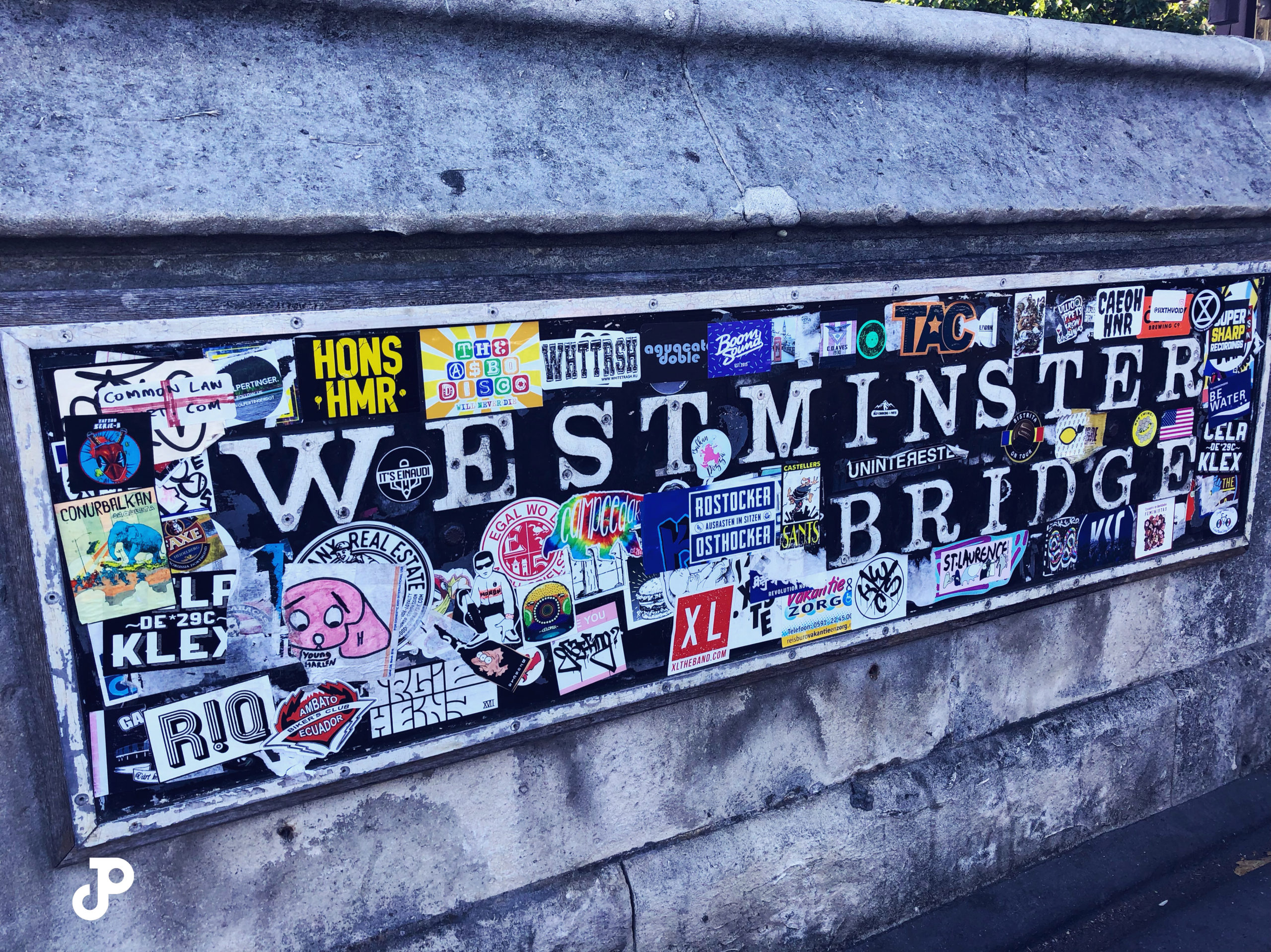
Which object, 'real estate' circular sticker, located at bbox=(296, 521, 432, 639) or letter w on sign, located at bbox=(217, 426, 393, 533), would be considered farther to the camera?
'real estate' circular sticker, located at bbox=(296, 521, 432, 639)

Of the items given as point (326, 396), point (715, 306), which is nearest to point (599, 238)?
point (715, 306)

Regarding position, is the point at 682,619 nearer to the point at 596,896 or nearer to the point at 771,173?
the point at 596,896

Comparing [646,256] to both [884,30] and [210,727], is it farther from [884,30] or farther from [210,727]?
[210,727]

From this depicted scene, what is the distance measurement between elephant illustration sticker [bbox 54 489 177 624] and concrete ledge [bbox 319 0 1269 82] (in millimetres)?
1302

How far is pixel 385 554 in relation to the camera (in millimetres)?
2229

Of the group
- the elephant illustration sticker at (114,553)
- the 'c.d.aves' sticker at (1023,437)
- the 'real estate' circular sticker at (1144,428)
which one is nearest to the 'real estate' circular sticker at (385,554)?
the elephant illustration sticker at (114,553)

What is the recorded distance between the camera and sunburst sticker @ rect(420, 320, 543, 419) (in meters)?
2.20

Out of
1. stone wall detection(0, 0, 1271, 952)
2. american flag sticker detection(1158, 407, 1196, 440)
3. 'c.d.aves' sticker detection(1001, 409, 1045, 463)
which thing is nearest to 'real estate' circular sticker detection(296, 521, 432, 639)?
stone wall detection(0, 0, 1271, 952)

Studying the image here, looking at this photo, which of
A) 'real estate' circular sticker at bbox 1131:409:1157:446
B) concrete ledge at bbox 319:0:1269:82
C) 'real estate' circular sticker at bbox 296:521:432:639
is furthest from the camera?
'real estate' circular sticker at bbox 1131:409:1157:446

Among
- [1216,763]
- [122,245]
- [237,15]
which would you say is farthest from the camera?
[1216,763]

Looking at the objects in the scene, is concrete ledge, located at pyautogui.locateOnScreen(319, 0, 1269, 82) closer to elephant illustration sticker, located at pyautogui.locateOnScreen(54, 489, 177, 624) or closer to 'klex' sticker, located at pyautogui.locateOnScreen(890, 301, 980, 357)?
'klex' sticker, located at pyautogui.locateOnScreen(890, 301, 980, 357)

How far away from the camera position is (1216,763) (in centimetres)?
410

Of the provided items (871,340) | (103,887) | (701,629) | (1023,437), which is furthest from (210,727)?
(1023,437)

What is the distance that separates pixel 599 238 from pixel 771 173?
23.5 inches
